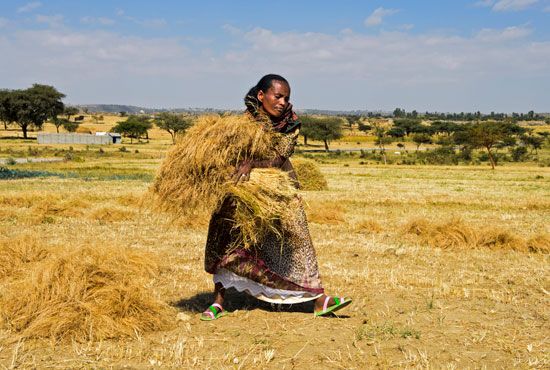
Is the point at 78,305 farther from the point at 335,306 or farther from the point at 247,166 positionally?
the point at 335,306

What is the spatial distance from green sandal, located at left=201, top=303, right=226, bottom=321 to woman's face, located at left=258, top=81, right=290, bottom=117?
1915 mm

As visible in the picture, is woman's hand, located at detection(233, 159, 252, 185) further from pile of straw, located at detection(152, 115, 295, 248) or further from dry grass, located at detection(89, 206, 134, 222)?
dry grass, located at detection(89, 206, 134, 222)

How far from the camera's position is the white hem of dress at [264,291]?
570cm

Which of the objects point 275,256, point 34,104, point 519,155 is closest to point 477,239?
point 275,256

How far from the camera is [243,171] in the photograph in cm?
530

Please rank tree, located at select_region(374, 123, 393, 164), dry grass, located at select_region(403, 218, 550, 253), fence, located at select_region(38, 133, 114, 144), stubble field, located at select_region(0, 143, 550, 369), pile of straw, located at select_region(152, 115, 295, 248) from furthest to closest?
tree, located at select_region(374, 123, 393, 164) < fence, located at select_region(38, 133, 114, 144) < dry grass, located at select_region(403, 218, 550, 253) < pile of straw, located at select_region(152, 115, 295, 248) < stubble field, located at select_region(0, 143, 550, 369)

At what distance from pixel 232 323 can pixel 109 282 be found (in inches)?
48.4

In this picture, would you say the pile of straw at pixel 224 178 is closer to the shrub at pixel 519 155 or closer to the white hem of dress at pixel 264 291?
the white hem of dress at pixel 264 291

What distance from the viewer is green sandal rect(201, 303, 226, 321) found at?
18.4ft

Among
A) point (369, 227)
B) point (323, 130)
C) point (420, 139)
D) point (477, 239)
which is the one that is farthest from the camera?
point (420, 139)

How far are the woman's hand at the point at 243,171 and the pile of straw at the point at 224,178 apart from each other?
0.12 feet

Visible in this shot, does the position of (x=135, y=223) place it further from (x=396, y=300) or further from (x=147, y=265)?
(x=396, y=300)

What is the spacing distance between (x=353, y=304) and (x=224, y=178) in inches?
83.3

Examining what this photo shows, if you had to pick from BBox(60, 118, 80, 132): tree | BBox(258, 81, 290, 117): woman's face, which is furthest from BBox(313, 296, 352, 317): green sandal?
BBox(60, 118, 80, 132): tree
